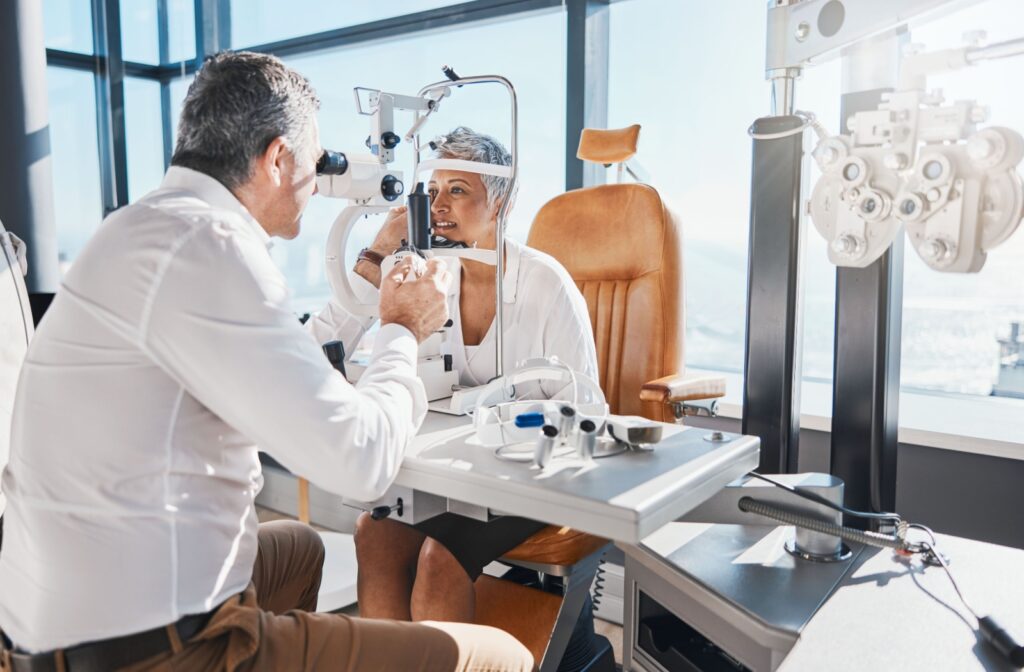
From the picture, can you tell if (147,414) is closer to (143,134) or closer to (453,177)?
(453,177)

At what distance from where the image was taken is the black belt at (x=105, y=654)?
3.16 feet

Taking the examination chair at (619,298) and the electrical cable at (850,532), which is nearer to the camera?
the electrical cable at (850,532)

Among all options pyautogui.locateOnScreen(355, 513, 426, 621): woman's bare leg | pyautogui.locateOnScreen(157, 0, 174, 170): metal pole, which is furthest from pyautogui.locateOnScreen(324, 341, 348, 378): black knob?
pyautogui.locateOnScreen(157, 0, 174, 170): metal pole

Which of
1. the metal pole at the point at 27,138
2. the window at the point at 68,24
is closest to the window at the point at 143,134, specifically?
the window at the point at 68,24

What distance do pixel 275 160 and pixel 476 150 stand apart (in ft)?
2.30

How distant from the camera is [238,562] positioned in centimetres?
107

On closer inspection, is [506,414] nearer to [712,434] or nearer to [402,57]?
[712,434]

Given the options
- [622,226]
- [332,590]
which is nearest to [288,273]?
[332,590]

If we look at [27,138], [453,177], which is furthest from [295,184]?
[27,138]

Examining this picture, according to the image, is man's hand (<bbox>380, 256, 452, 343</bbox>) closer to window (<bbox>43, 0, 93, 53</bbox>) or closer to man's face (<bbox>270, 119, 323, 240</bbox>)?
man's face (<bbox>270, 119, 323, 240</bbox>)

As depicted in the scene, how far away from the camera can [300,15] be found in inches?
137

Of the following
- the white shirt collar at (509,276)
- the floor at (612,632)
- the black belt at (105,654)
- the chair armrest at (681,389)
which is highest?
the white shirt collar at (509,276)

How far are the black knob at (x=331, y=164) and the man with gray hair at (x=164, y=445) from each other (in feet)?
0.81

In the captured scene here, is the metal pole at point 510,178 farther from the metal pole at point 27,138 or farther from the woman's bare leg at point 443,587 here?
the metal pole at point 27,138
